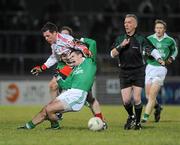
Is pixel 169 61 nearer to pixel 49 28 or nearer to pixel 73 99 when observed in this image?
pixel 49 28

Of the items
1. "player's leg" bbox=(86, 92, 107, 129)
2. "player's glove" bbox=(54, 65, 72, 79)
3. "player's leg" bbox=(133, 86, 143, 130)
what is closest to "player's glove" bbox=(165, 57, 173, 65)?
"player's glove" bbox=(54, 65, 72, 79)

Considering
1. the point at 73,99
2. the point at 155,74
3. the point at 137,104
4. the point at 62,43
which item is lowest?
the point at 137,104

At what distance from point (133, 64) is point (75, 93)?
172 centimetres

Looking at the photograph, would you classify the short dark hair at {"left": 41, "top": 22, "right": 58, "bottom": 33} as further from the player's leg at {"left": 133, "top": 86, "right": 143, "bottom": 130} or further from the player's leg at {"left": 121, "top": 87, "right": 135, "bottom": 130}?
the player's leg at {"left": 133, "top": 86, "right": 143, "bottom": 130}

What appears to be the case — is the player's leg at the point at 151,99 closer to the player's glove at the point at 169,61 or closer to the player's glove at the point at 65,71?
the player's glove at the point at 169,61

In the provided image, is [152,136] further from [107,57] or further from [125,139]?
[107,57]

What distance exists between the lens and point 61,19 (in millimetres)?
30000

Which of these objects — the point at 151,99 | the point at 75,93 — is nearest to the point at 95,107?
the point at 75,93

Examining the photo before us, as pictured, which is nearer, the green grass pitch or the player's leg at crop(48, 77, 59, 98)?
the green grass pitch

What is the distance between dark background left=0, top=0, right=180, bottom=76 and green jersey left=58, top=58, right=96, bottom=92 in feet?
45.2

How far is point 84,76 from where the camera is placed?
14.3 meters

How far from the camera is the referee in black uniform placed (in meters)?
15.2

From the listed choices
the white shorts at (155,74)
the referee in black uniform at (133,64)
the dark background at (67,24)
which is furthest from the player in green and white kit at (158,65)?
the dark background at (67,24)

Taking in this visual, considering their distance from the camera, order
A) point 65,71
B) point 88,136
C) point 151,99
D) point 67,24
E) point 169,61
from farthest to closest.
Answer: point 67,24, point 169,61, point 151,99, point 65,71, point 88,136
